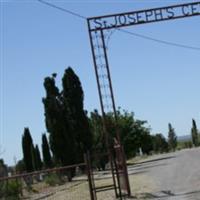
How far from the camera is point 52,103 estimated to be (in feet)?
153

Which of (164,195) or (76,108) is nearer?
(164,195)

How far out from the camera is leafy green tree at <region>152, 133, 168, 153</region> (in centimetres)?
8769

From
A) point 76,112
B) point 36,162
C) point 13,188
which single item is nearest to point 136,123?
point 36,162

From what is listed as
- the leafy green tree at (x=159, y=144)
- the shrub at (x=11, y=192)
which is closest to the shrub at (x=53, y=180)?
the shrub at (x=11, y=192)

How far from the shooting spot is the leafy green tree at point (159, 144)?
87.7m

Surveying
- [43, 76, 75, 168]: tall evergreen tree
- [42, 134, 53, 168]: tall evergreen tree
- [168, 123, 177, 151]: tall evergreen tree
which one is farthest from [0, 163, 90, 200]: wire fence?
[168, 123, 177, 151]: tall evergreen tree

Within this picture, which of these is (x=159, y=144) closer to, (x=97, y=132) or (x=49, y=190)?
(x=97, y=132)

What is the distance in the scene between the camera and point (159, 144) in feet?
292

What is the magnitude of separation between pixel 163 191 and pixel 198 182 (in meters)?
1.63

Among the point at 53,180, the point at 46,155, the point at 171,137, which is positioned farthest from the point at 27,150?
the point at 53,180

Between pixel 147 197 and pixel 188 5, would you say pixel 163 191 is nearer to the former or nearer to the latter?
pixel 147 197

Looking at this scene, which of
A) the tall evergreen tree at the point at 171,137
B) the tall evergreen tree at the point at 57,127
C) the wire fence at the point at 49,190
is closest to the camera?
the wire fence at the point at 49,190

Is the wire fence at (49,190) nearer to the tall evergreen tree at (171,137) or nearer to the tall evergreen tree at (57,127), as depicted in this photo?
the tall evergreen tree at (57,127)

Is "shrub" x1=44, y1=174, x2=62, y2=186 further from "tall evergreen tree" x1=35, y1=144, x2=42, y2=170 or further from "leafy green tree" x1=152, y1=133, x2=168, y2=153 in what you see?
"leafy green tree" x1=152, y1=133, x2=168, y2=153
